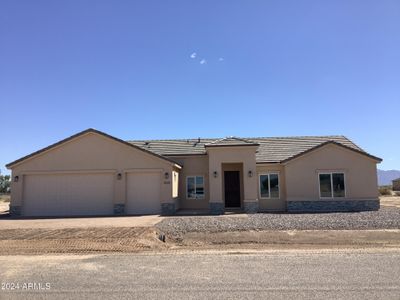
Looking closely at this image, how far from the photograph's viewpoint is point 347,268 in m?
8.09

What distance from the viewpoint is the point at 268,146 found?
87.7 ft

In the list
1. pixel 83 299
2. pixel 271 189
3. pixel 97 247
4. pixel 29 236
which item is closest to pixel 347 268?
pixel 83 299

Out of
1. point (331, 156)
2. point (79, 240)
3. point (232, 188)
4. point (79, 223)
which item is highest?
point (331, 156)

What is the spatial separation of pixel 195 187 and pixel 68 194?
25.8 ft

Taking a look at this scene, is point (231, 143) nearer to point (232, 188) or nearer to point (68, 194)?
point (232, 188)

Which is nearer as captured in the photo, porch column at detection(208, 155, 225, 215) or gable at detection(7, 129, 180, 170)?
porch column at detection(208, 155, 225, 215)

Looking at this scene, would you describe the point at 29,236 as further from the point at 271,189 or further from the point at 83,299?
the point at 271,189

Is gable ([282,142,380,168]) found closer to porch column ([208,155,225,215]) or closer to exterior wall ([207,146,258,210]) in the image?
exterior wall ([207,146,258,210])

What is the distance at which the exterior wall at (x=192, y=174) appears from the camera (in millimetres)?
25328

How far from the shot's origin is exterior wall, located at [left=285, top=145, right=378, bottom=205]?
75.8 feet

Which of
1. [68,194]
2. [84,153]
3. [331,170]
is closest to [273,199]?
[331,170]

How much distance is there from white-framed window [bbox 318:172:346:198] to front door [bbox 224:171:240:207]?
5.11m

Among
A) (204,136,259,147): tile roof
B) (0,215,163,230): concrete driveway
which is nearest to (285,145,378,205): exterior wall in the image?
(204,136,259,147): tile roof

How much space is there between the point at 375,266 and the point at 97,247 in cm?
739
